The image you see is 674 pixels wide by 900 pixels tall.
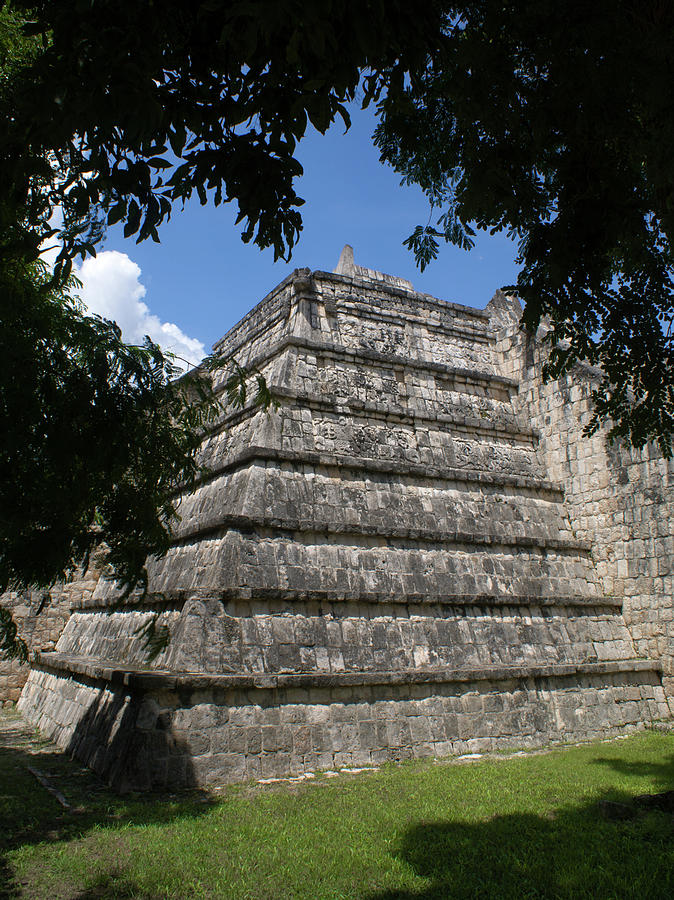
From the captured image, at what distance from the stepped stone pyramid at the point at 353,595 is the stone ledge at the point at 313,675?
0.03 m

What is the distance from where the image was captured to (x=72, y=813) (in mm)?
5754

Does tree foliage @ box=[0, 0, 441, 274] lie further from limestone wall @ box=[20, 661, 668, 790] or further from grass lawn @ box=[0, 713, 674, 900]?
limestone wall @ box=[20, 661, 668, 790]

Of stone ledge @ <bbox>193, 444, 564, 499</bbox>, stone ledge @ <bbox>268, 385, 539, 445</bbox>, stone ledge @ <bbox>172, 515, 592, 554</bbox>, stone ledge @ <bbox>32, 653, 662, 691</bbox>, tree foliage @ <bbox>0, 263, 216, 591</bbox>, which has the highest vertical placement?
stone ledge @ <bbox>268, 385, 539, 445</bbox>

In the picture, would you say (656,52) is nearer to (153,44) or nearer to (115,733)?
(153,44)

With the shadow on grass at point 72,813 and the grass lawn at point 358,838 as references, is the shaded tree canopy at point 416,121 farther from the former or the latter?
the shadow on grass at point 72,813

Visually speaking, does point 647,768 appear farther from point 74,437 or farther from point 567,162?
point 74,437

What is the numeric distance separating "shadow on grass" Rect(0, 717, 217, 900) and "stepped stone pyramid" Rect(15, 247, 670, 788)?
348 millimetres

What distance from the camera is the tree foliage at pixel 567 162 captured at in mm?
4172

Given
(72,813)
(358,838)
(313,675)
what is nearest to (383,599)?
(313,675)

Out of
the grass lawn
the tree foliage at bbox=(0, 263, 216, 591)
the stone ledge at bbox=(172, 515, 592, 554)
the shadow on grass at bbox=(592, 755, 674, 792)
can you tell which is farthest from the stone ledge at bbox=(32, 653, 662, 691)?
the tree foliage at bbox=(0, 263, 216, 591)

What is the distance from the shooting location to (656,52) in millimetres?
3688

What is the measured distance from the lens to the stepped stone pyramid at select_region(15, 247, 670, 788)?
23.3 ft

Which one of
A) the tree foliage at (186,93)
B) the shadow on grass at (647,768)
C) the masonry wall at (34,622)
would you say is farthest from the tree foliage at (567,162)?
the masonry wall at (34,622)

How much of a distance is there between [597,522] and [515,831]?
6.76 m
